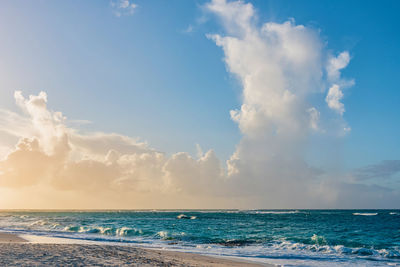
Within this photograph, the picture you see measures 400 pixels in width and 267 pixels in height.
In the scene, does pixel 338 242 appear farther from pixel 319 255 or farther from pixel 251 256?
pixel 251 256

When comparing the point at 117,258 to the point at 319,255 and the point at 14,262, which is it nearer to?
the point at 14,262

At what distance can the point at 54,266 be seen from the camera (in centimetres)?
1389

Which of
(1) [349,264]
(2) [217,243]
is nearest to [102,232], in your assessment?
(2) [217,243]

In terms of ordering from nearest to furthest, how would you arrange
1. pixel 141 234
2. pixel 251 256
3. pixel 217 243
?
pixel 251 256
pixel 217 243
pixel 141 234

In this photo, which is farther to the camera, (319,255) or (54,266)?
(319,255)

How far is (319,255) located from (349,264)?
405cm

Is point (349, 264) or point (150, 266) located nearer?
point (150, 266)

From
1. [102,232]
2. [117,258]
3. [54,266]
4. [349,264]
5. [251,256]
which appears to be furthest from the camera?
[102,232]

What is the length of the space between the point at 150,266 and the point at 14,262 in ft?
21.4

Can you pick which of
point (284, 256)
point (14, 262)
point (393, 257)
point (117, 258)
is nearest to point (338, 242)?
point (393, 257)

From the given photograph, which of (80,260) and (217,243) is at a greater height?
(80,260)

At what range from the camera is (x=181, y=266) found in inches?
671

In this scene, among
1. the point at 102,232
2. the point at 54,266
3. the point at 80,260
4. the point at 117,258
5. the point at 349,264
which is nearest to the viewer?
the point at 54,266

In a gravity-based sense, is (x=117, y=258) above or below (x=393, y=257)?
above
